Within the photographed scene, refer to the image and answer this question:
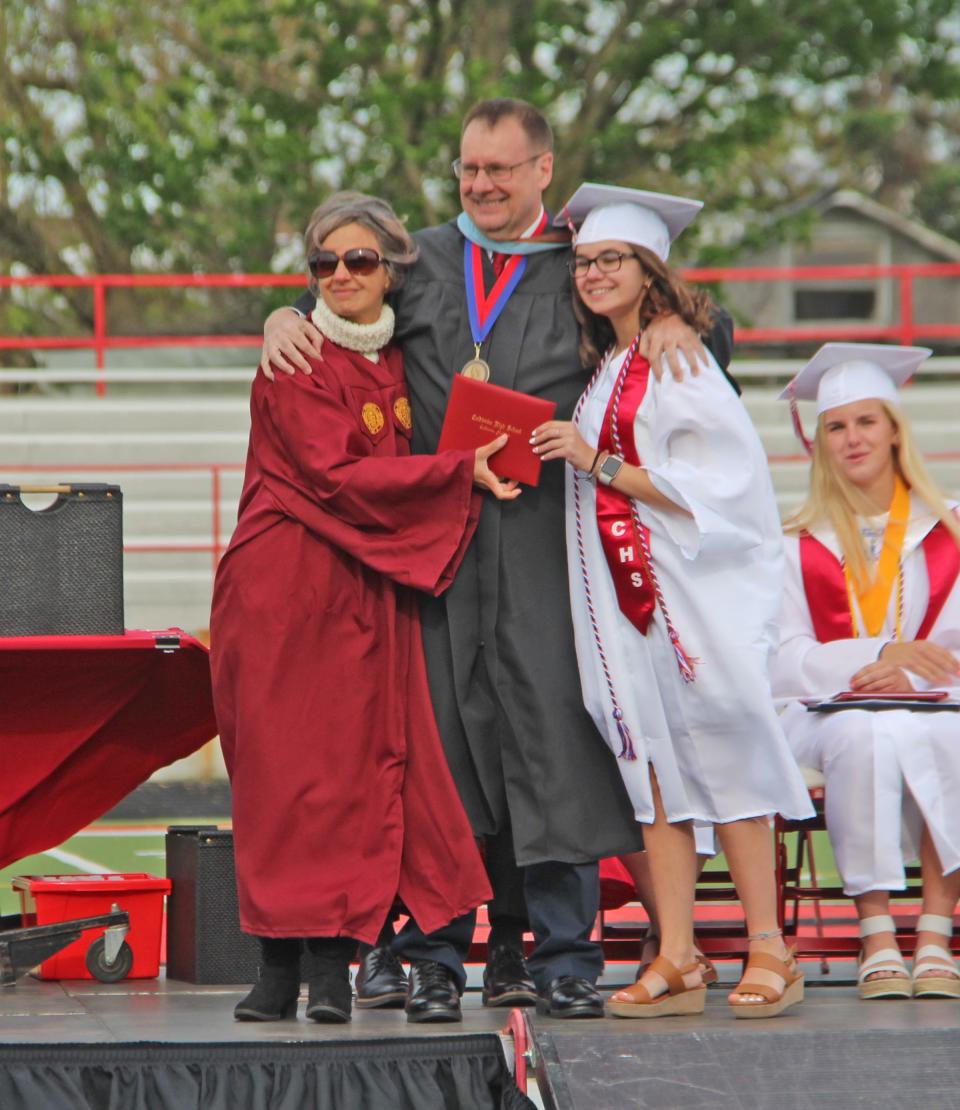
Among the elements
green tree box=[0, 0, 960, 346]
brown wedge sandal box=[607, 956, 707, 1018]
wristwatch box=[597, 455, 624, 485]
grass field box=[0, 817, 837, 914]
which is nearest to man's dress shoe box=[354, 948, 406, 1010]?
brown wedge sandal box=[607, 956, 707, 1018]

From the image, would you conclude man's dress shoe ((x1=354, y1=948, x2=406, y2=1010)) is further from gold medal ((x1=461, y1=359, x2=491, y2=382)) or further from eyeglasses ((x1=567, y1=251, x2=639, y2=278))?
eyeglasses ((x1=567, y1=251, x2=639, y2=278))

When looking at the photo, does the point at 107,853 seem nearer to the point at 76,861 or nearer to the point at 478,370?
the point at 76,861

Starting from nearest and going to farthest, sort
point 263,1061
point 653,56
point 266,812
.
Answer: point 263,1061, point 266,812, point 653,56

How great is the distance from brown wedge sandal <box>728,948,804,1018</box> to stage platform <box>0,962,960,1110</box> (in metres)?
0.06

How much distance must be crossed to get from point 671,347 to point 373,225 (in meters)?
0.71

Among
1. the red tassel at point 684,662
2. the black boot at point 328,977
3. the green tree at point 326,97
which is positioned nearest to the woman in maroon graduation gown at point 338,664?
the black boot at point 328,977

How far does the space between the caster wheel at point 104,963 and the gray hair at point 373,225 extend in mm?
1864

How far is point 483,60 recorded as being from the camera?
18109 mm

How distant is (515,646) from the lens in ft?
13.8

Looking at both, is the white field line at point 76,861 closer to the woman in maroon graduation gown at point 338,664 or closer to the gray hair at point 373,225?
the woman in maroon graduation gown at point 338,664

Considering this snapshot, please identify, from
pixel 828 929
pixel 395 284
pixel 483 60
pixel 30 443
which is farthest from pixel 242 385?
pixel 395 284

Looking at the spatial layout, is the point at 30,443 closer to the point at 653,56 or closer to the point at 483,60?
the point at 483,60

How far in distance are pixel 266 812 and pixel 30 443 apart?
39.7 feet

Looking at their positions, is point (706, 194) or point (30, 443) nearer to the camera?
point (30, 443)
